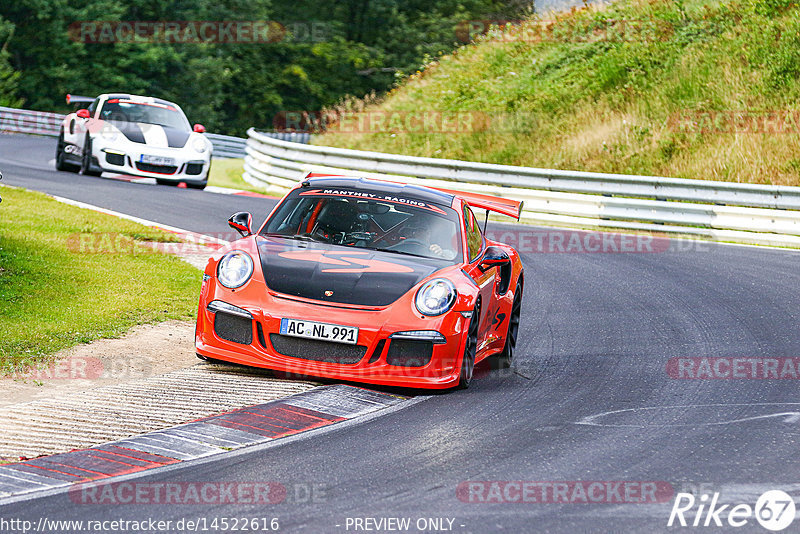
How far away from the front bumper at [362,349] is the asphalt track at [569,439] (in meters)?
0.25

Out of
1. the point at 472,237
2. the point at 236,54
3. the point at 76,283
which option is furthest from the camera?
the point at 236,54

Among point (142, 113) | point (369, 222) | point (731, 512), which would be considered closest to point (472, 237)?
point (369, 222)

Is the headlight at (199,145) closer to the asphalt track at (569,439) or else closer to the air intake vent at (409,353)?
the asphalt track at (569,439)

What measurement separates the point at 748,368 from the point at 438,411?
304cm

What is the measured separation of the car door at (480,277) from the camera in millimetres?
8375

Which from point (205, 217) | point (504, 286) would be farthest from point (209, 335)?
point (205, 217)

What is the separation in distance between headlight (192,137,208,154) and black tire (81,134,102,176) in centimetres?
198

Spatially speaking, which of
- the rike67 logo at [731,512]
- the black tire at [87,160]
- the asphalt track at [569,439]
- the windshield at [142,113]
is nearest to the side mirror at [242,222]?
the asphalt track at [569,439]

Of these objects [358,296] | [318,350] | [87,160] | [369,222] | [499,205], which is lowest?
[318,350]

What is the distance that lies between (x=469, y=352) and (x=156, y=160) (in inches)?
553

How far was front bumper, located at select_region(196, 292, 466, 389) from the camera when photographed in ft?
24.7

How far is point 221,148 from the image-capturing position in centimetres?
4078

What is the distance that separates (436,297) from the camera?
25.4 ft

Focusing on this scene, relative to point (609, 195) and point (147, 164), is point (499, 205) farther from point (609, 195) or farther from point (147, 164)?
point (147, 164)
